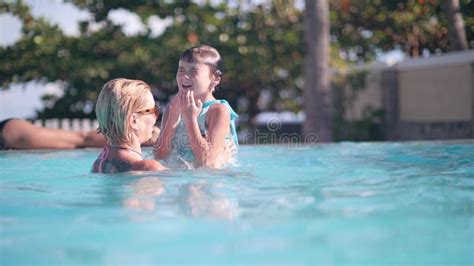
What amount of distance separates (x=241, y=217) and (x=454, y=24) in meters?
11.4

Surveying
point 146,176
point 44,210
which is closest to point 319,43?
point 146,176

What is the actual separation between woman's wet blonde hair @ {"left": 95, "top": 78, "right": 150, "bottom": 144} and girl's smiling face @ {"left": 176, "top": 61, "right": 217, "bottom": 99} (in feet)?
2.07

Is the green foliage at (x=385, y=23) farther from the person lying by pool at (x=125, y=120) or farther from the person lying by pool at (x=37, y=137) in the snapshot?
the person lying by pool at (x=125, y=120)

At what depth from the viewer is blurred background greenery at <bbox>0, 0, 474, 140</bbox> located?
1252 cm

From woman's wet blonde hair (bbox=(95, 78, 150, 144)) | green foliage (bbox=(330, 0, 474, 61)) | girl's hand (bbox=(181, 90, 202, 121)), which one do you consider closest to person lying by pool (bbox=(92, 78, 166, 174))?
woman's wet blonde hair (bbox=(95, 78, 150, 144))

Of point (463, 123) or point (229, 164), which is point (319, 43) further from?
point (229, 164)

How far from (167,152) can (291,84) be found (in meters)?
9.45

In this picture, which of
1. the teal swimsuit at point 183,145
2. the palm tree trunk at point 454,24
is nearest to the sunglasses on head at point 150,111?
the teal swimsuit at point 183,145

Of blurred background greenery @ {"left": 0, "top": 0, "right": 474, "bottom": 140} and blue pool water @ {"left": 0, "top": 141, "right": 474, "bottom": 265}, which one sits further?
blurred background greenery @ {"left": 0, "top": 0, "right": 474, "bottom": 140}

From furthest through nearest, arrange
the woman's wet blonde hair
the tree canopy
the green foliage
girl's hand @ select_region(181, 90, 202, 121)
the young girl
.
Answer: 1. the green foliage
2. the tree canopy
3. the young girl
4. girl's hand @ select_region(181, 90, 202, 121)
5. the woman's wet blonde hair

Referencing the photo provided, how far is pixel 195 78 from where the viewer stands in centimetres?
453

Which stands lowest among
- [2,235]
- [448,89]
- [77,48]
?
[2,235]

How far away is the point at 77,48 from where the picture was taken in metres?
12.8

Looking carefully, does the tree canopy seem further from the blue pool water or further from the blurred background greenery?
the blue pool water
